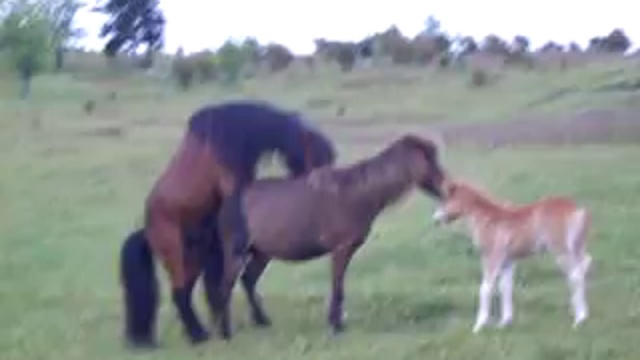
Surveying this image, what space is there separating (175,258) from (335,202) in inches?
52.4

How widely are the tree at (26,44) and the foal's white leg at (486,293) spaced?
4505cm

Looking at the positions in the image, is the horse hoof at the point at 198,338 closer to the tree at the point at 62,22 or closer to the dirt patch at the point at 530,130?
the dirt patch at the point at 530,130

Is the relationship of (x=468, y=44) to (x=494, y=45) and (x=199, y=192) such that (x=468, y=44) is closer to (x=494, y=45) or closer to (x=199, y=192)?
(x=494, y=45)

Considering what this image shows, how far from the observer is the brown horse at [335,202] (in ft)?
38.6

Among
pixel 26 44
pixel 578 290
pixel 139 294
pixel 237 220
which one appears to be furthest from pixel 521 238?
pixel 26 44

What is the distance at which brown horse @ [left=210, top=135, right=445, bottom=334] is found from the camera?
464 inches

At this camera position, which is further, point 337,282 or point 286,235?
point 286,235

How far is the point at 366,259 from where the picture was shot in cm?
1647

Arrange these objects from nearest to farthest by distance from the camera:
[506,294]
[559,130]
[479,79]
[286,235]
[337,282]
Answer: [506,294] → [337,282] → [286,235] → [559,130] → [479,79]

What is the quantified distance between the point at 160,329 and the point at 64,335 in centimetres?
75

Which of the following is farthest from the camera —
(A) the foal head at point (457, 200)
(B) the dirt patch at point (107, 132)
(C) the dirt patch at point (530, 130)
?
(B) the dirt patch at point (107, 132)

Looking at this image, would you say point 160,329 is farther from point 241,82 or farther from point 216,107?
point 241,82

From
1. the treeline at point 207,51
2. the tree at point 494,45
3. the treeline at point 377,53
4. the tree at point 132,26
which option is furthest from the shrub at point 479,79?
the tree at point 132,26

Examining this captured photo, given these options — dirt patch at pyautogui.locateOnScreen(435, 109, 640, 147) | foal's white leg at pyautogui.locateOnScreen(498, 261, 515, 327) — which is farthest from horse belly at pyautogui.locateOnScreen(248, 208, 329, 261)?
dirt patch at pyautogui.locateOnScreen(435, 109, 640, 147)
